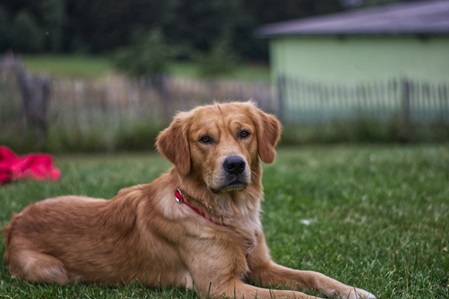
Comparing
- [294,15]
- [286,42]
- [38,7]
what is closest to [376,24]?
[286,42]

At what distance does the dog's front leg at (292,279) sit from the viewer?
3.90m

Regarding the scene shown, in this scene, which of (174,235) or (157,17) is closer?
(174,235)

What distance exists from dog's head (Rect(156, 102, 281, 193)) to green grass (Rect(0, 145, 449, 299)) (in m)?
0.82

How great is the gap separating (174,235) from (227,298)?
628mm

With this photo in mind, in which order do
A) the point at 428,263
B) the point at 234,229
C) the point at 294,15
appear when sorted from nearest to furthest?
the point at 234,229 → the point at 428,263 → the point at 294,15

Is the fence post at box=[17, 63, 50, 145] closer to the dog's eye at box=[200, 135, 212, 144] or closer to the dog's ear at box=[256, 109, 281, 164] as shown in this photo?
the dog's ear at box=[256, 109, 281, 164]

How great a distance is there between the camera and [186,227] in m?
4.13

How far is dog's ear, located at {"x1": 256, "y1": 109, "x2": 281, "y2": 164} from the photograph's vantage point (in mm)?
4316

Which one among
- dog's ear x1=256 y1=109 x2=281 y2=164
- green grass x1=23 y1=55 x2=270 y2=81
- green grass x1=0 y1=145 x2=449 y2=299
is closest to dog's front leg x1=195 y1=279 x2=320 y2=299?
green grass x1=0 y1=145 x2=449 y2=299

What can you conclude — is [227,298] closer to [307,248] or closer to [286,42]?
[307,248]

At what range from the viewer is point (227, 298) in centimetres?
377

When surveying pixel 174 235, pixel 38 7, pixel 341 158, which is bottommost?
pixel 341 158

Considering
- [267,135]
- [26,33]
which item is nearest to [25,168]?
[267,135]

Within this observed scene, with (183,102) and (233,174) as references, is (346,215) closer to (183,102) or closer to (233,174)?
(233,174)
